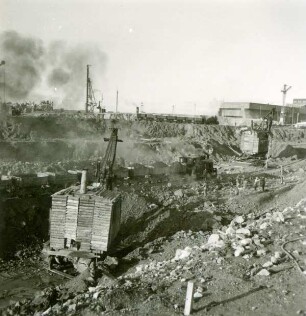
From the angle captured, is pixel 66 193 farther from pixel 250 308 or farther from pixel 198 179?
pixel 198 179

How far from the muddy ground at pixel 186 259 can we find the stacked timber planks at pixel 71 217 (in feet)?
5.80

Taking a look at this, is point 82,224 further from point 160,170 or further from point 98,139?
point 98,139

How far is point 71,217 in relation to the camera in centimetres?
1507

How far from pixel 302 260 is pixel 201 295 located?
340 centimetres

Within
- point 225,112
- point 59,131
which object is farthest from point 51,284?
point 225,112

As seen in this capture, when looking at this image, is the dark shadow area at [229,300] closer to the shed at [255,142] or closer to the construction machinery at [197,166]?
the construction machinery at [197,166]

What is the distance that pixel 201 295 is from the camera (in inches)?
358

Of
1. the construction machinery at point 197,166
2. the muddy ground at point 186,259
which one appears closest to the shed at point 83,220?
the muddy ground at point 186,259

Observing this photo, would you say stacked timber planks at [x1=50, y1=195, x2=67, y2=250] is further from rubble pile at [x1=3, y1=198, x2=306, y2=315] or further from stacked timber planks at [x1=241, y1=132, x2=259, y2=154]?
stacked timber planks at [x1=241, y1=132, x2=259, y2=154]

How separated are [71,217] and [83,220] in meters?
0.54

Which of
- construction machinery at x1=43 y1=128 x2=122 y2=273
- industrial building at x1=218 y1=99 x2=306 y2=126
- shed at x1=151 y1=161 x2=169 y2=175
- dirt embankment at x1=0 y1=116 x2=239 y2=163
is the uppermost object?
industrial building at x1=218 y1=99 x2=306 y2=126

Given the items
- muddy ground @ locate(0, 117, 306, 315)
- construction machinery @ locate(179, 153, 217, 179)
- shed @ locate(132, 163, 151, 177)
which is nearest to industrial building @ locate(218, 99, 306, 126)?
construction machinery @ locate(179, 153, 217, 179)

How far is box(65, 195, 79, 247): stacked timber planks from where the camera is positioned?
49.1 ft

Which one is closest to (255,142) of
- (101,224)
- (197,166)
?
(197,166)
